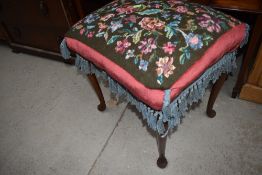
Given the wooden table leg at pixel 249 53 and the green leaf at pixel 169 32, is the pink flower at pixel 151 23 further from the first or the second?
the wooden table leg at pixel 249 53

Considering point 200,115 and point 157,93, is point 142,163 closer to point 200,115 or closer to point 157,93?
point 200,115

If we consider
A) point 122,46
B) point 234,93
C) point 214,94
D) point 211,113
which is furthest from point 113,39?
point 234,93

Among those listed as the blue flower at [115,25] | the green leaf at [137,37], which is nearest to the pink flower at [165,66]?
the green leaf at [137,37]

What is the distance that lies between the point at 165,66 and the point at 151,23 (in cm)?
18

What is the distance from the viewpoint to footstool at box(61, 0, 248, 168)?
705 millimetres

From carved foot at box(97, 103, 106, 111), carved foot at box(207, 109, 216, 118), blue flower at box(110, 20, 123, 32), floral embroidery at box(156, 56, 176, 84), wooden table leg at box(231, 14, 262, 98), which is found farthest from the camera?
carved foot at box(97, 103, 106, 111)

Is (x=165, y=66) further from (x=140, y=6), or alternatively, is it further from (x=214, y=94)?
(x=214, y=94)

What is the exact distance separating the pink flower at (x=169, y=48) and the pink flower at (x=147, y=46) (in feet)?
0.11

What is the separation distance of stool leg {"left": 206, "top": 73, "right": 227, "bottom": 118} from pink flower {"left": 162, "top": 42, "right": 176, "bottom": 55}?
0.34 m

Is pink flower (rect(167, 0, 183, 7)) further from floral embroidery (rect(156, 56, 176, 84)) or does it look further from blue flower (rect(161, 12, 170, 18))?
floral embroidery (rect(156, 56, 176, 84))

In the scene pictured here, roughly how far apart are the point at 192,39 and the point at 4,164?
105 centimetres

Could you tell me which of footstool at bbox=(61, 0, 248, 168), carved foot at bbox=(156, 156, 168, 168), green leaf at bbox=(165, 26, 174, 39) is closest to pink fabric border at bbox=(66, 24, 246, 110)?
footstool at bbox=(61, 0, 248, 168)

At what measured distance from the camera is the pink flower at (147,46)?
0.73 meters

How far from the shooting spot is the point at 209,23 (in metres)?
0.79
